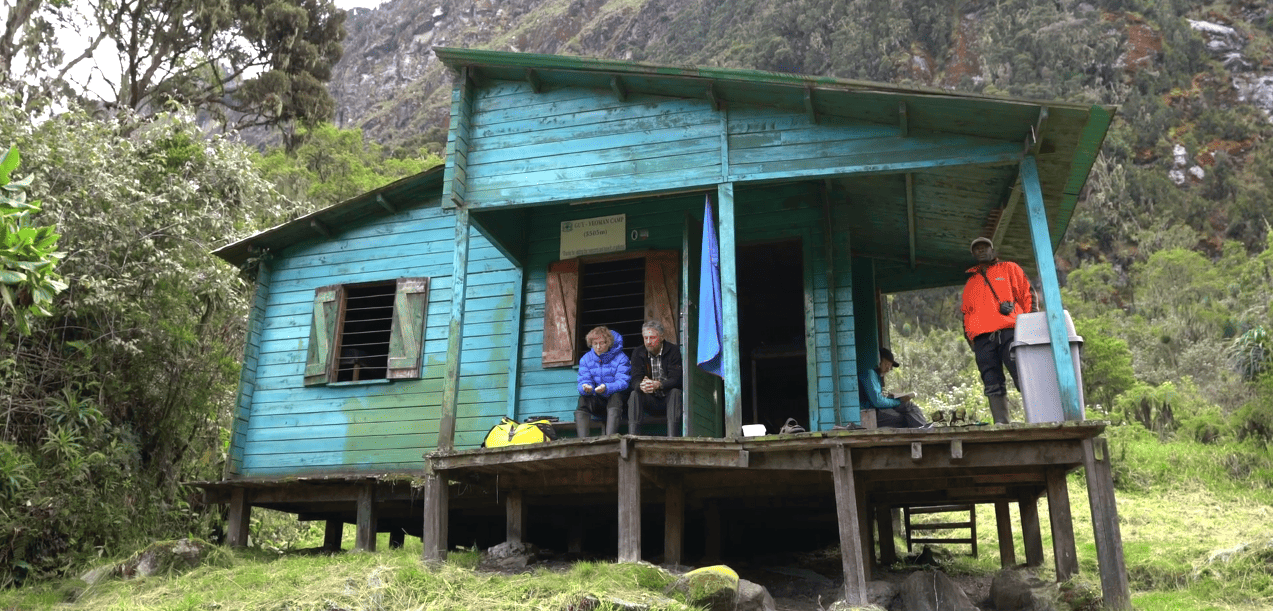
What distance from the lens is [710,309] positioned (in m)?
9.47

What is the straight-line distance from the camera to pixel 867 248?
13023mm

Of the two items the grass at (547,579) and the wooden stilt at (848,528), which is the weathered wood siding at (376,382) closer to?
the grass at (547,579)

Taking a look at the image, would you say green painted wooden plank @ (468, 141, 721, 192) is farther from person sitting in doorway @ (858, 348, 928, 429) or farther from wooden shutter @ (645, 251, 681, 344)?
person sitting in doorway @ (858, 348, 928, 429)

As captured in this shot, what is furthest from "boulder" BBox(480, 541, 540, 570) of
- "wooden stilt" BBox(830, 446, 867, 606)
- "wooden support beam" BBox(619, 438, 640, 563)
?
"wooden stilt" BBox(830, 446, 867, 606)

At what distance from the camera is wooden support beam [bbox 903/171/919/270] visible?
1059 centimetres

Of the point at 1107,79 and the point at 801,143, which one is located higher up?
the point at 1107,79

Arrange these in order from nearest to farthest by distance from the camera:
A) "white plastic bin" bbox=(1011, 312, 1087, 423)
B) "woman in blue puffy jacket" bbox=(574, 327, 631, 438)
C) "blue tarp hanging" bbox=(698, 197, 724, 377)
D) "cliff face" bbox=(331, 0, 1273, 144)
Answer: "white plastic bin" bbox=(1011, 312, 1087, 423)
"blue tarp hanging" bbox=(698, 197, 724, 377)
"woman in blue puffy jacket" bbox=(574, 327, 631, 438)
"cliff face" bbox=(331, 0, 1273, 144)

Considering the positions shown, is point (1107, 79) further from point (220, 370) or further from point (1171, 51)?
point (220, 370)

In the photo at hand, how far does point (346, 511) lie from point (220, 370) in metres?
4.03

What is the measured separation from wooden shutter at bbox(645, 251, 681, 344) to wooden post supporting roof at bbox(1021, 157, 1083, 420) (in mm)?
3807

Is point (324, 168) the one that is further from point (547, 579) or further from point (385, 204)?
→ point (547, 579)

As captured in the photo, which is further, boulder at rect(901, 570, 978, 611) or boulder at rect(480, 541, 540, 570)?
boulder at rect(480, 541, 540, 570)

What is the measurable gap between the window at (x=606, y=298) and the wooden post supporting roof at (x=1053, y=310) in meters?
3.84

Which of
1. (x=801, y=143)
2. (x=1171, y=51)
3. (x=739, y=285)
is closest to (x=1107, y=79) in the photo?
(x=1171, y=51)
